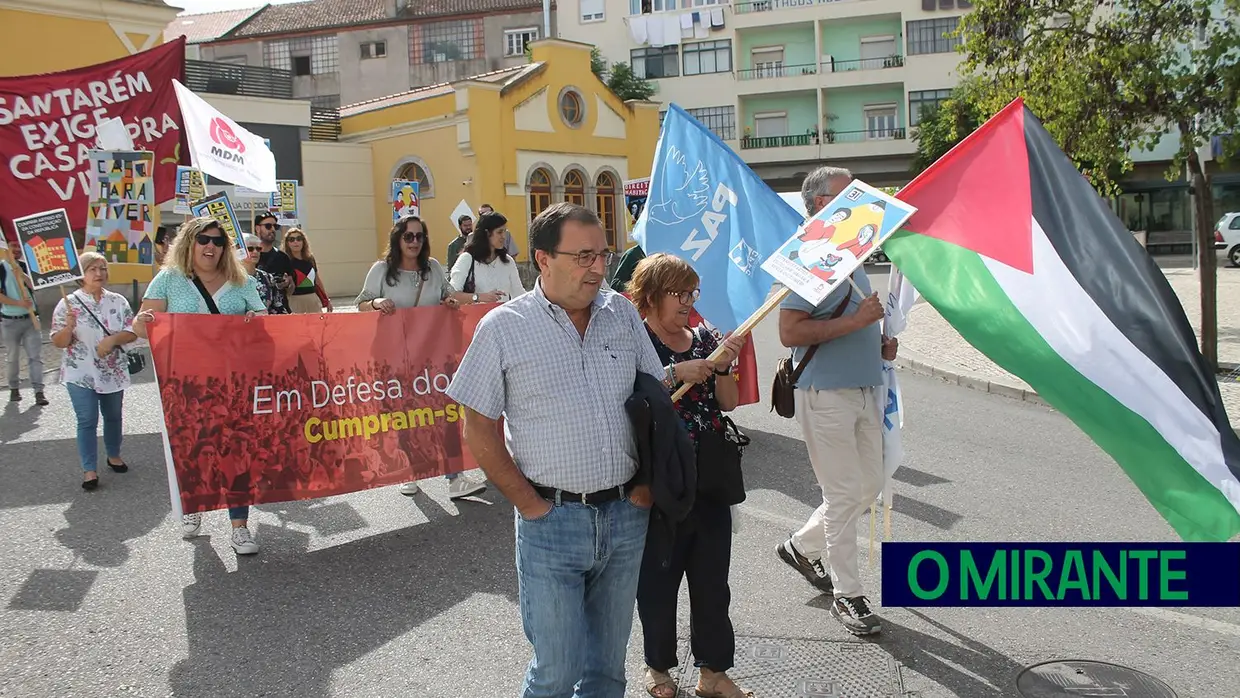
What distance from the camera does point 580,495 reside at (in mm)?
3129

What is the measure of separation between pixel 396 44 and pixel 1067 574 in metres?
54.9

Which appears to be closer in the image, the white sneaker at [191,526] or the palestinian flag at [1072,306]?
the palestinian flag at [1072,306]

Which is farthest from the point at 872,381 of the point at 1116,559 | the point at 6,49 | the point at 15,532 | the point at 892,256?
the point at 6,49

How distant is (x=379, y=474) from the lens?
6555 mm

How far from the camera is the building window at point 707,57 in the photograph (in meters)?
50.7

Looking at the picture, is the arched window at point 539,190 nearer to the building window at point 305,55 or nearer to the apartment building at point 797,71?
the apartment building at point 797,71

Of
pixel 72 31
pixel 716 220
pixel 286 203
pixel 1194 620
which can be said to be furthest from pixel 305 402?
pixel 72 31

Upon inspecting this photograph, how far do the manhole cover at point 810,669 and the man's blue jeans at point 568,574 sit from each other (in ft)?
3.49

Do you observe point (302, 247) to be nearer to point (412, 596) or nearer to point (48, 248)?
point (48, 248)

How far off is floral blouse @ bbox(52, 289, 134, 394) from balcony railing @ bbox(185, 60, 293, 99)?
23.1 metres

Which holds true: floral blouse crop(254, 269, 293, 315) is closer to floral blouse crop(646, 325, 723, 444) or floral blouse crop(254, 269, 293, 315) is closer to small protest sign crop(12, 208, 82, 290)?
small protest sign crop(12, 208, 82, 290)

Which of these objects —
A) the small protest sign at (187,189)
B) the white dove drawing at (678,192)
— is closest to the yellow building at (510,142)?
the small protest sign at (187,189)

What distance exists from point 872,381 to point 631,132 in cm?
3190

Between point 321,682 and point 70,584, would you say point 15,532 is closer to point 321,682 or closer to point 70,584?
point 70,584
